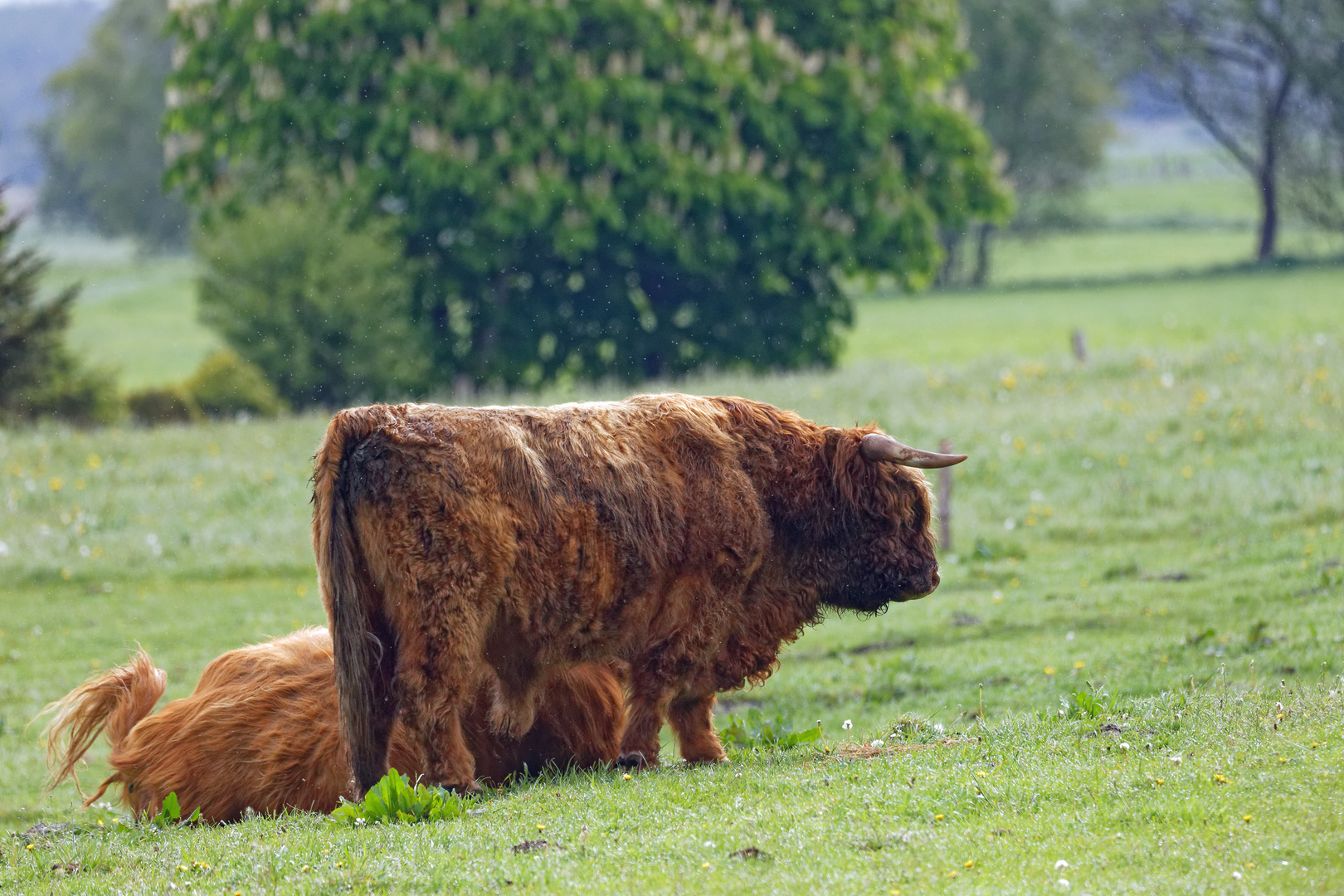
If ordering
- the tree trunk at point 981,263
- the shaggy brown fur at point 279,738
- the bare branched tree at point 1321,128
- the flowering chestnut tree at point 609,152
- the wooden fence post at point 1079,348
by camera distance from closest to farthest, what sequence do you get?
the shaggy brown fur at point 279,738 < the wooden fence post at point 1079,348 < the flowering chestnut tree at point 609,152 < the bare branched tree at point 1321,128 < the tree trunk at point 981,263

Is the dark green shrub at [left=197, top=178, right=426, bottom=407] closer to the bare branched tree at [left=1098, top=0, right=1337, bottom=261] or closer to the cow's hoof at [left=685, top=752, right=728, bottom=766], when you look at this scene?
the cow's hoof at [left=685, top=752, right=728, bottom=766]

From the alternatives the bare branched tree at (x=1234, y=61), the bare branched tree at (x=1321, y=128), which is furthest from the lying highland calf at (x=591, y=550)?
the bare branched tree at (x=1234, y=61)

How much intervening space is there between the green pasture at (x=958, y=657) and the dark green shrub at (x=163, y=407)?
428cm

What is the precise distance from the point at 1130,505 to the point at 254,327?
18.7 m

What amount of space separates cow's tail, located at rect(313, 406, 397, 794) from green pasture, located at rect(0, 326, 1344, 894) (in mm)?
474

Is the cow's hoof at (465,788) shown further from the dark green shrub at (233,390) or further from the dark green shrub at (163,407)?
the dark green shrub at (163,407)

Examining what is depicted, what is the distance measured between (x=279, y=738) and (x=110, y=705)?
4.31 ft

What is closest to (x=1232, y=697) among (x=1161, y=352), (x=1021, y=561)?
(x=1021, y=561)

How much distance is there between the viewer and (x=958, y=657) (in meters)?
12.2

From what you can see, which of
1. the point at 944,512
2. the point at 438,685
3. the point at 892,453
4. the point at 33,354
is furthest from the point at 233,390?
the point at 438,685

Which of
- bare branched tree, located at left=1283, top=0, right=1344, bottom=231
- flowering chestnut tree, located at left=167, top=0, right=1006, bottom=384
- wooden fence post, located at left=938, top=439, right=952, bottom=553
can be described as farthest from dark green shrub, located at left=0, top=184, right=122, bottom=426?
bare branched tree, located at left=1283, top=0, right=1344, bottom=231

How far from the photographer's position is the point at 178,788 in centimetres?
724

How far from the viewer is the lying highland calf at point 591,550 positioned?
21.7 feet

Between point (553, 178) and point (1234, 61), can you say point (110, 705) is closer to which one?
point (553, 178)
